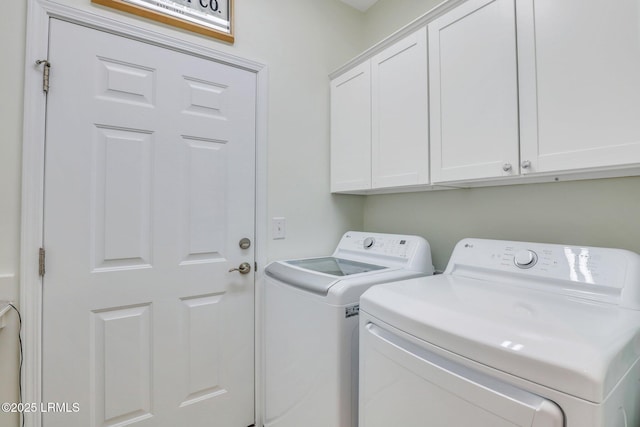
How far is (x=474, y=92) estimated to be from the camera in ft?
4.18

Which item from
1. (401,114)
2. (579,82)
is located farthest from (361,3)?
(579,82)

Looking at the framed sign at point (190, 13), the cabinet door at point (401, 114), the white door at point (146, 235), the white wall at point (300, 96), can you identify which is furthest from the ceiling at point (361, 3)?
the white door at point (146, 235)

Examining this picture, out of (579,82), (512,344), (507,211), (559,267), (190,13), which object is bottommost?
(512,344)

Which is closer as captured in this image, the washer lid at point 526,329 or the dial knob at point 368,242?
the washer lid at point 526,329

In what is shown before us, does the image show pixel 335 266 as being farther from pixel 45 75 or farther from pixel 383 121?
pixel 45 75

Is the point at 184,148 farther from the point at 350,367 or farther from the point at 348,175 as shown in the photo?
the point at 350,367

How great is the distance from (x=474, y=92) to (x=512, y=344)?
3.33 feet

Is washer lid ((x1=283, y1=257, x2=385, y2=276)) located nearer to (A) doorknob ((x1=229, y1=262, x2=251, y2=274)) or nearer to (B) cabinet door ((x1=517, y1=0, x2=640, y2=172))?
(A) doorknob ((x1=229, y1=262, x2=251, y2=274))

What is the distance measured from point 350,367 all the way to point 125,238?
3.81ft

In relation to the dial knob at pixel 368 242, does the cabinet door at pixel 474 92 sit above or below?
above

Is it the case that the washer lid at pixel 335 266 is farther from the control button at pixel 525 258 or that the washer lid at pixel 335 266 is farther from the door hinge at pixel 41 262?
the door hinge at pixel 41 262

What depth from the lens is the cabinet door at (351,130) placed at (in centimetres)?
179

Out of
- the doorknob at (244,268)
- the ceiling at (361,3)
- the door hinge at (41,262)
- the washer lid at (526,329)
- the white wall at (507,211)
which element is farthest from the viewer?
the ceiling at (361,3)

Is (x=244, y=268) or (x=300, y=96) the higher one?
(x=300, y=96)
